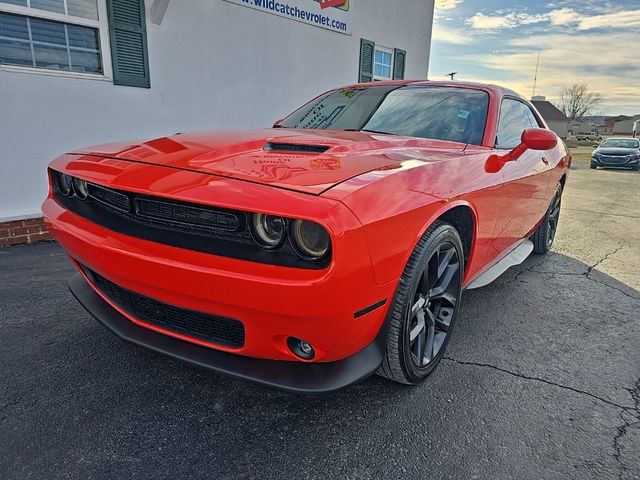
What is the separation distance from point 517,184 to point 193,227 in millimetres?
2177

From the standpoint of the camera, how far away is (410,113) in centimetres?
278

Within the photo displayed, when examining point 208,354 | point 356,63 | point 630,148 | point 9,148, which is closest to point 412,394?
point 208,354

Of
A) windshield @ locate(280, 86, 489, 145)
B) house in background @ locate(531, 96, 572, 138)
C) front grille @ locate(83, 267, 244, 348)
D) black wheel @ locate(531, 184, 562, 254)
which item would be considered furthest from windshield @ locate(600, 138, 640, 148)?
house in background @ locate(531, 96, 572, 138)

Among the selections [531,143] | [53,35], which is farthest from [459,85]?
[53,35]

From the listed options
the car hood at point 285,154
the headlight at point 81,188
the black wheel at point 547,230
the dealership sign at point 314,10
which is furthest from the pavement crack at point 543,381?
the dealership sign at point 314,10

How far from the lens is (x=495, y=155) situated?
8.34ft

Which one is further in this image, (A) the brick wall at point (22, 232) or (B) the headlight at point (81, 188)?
(A) the brick wall at point (22, 232)

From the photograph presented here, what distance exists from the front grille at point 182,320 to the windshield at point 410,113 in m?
1.65

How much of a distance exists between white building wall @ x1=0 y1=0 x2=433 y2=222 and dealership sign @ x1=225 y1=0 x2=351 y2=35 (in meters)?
0.10

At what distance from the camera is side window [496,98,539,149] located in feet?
9.49

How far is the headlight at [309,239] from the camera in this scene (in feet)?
4.53

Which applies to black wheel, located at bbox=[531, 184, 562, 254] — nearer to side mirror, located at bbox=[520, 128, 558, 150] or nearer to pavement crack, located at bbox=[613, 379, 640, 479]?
side mirror, located at bbox=[520, 128, 558, 150]

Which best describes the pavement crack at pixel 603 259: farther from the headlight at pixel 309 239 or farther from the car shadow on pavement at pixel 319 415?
the headlight at pixel 309 239

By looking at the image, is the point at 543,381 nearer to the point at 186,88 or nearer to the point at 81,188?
the point at 81,188
